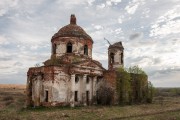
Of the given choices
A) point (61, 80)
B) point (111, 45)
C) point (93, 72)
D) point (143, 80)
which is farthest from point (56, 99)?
point (143, 80)

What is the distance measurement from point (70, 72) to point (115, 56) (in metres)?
8.67

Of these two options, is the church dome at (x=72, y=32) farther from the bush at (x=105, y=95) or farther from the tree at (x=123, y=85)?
the bush at (x=105, y=95)

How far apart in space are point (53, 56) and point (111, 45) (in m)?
8.10

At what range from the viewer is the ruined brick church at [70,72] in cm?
2719

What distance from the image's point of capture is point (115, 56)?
3425 centimetres

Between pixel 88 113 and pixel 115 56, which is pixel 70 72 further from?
pixel 115 56

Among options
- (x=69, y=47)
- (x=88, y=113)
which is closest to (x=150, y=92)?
(x=69, y=47)

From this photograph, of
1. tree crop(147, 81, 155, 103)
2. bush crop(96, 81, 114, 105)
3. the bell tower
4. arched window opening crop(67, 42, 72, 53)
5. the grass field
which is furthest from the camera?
tree crop(147, 81, 155, 103)

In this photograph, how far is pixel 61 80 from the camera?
90.0ft

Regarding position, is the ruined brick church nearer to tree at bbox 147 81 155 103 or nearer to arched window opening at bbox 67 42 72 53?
arched window opening at bbox 67 42 72 53

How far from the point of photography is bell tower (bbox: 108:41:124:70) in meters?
34.3

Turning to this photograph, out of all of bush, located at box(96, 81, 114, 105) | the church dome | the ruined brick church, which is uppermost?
the church dome

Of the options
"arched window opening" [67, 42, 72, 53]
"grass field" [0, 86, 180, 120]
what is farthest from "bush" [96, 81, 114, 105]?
"arched window opening" [67, 42, 72, 53]

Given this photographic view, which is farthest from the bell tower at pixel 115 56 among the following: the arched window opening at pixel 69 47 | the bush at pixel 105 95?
the arched window opening at pixel 69 47
